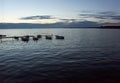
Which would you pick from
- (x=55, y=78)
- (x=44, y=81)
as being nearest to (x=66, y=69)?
(x=55, y=78)

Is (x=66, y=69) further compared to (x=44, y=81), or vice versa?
(x=66, y=69)

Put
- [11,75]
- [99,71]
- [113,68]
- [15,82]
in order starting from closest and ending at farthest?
[15,82] < [11,75] < [99,71] < [113,68]

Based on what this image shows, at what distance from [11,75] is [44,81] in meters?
5.15

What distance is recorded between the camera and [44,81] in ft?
61.6

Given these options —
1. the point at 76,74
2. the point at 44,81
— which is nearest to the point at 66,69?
the point at 76,74

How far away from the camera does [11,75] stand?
21.0 m

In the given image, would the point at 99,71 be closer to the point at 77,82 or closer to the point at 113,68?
the point at 113,68

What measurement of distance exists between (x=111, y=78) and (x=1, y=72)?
49.3ft

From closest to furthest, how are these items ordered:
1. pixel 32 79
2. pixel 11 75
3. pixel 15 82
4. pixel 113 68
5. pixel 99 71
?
1. pixel 15 82
2. pixel 32 79
3. pixel 11 75
4. pixel 99 71
5. pixel 113 68

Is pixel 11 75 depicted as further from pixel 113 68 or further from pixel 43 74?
pixel 113 68

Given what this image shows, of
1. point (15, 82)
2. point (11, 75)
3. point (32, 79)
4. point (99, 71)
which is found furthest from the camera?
point (99, 71)

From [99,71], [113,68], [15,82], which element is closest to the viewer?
[15,82]

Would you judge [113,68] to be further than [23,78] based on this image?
Yes

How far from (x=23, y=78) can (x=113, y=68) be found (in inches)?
549
